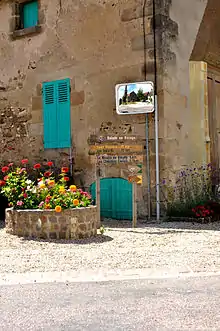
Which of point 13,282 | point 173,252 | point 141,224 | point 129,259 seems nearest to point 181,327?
point 13,282

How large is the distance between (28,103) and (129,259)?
6.09 metres

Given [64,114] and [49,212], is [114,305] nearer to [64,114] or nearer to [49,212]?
[49,212]

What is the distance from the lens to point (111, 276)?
15.2ft

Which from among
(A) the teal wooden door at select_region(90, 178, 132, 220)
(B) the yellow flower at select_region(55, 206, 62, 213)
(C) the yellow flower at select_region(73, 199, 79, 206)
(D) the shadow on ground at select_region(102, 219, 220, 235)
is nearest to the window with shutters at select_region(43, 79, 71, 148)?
(A) the teal wooden door at select_region(90, 178, 132, 220)

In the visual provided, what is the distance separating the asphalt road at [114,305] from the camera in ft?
10.4

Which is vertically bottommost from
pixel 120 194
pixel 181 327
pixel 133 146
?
pixel 181 327

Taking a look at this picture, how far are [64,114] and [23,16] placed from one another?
2736mm

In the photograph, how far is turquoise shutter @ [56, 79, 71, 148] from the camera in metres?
9.91

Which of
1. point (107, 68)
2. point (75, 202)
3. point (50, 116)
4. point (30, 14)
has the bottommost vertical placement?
point (75, 202)

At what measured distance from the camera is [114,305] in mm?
3604

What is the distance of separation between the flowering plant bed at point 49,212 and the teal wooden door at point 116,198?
6.72 feet

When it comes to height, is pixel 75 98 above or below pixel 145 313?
above

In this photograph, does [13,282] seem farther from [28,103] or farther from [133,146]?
[28,103]

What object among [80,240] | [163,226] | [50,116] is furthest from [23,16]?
[80,240]
